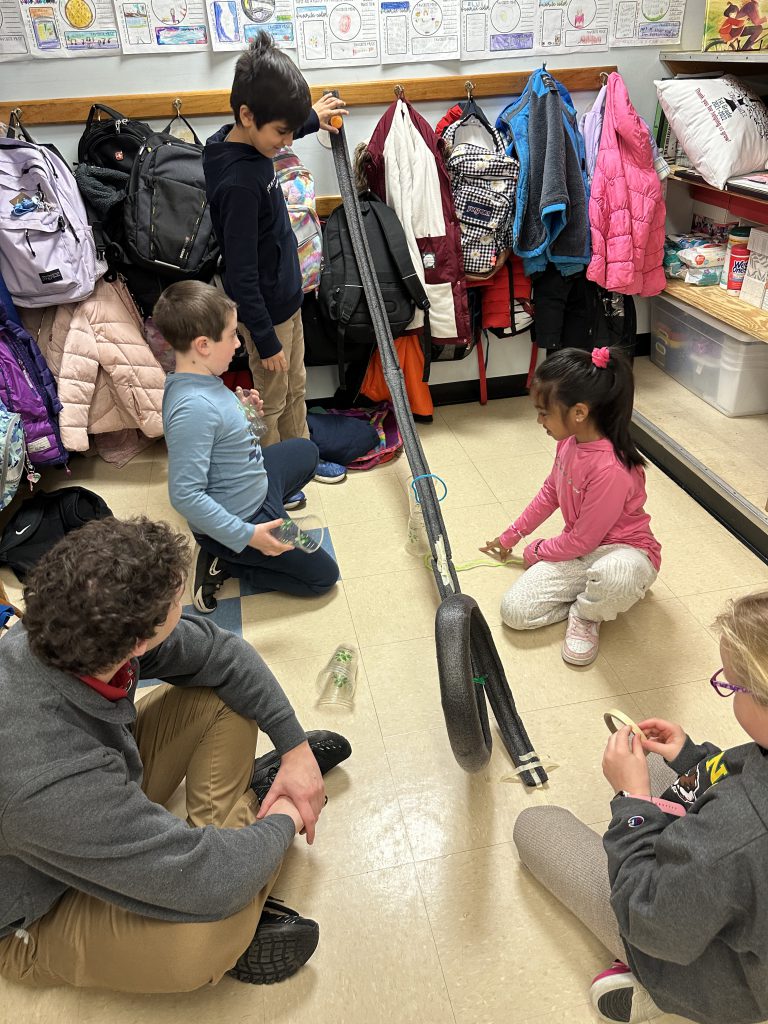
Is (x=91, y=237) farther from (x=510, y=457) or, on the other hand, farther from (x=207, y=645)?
(x=207, y=645)

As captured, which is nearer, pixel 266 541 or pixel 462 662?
pixel 462 662

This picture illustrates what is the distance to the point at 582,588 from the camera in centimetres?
199

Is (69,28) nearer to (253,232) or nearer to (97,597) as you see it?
(253,232)

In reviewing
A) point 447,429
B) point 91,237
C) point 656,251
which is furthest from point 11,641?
point 656,251

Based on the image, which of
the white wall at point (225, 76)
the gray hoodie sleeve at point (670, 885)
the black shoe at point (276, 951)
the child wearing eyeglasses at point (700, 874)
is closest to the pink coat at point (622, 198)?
the white wall at point (225, 76)

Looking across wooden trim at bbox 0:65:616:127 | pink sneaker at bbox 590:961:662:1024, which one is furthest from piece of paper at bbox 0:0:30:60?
pink sneaker at bbox 590:961:662:1024

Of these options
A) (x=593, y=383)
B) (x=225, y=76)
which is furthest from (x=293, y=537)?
(x=225, y=76)

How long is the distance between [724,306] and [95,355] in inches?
88.0

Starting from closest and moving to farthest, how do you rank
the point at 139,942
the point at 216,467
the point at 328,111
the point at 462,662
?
the point at 139,942 → the point at 462,662 → the point at 216,467 → the point at 328,111

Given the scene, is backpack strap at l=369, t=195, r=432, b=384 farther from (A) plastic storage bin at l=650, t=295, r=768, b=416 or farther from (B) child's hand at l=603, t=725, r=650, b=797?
(B) child's hand at l=603, t=725, r=650, b=797

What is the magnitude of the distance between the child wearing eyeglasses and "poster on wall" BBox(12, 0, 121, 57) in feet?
8.80

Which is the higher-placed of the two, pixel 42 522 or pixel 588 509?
pixel 588 509

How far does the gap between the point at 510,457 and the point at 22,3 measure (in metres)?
2.22

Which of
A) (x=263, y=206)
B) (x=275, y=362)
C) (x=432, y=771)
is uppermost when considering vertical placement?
(x=263, y=206)
